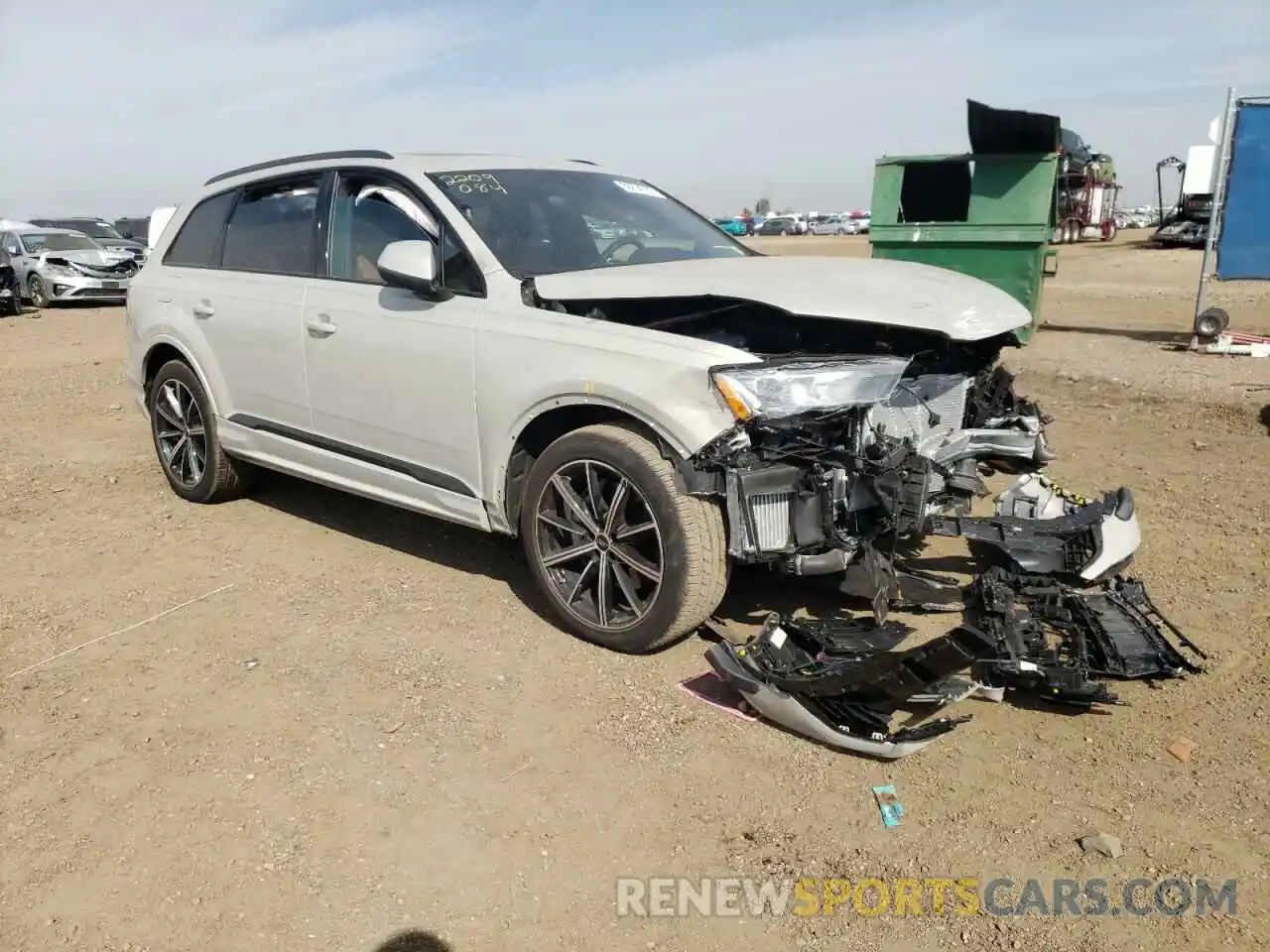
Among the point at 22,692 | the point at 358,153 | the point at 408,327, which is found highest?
the point at 358,153

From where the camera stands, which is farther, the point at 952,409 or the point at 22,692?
the point at 952,409

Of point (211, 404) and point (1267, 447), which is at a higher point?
point (211, 404)

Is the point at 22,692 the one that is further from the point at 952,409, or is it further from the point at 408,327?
the point at 952,409

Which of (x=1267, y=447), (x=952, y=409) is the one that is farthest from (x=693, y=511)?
(x=1267, y=447)

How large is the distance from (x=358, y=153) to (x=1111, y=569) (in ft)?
12.7

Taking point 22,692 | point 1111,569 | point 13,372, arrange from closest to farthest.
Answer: point 22,692 → point 1111,569 → point 13,372

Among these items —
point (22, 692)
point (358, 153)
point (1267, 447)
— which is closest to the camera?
point (22, 692)

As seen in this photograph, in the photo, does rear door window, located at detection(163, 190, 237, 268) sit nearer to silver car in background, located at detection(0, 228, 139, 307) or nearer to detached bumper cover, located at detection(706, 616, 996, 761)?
detached bumper cover, located at detection(706, 616, 996, 761)

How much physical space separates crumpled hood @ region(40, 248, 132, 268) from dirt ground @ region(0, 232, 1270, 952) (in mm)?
16128

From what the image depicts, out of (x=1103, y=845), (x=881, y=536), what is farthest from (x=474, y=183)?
(x=1103, y=845)

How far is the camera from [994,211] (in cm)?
1023

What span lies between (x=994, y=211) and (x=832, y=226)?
5552cm

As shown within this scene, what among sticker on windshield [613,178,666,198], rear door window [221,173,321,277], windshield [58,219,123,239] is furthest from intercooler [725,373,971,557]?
windshield [58,219,123,239]

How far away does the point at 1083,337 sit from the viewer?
452 inches
